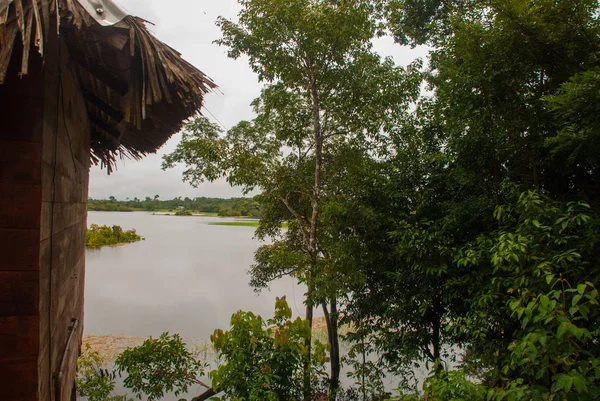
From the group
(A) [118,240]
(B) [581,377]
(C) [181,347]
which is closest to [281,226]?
(C) [181,347]

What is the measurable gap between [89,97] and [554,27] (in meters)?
3.64

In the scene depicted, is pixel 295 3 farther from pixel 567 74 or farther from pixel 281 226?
pixel 281 226

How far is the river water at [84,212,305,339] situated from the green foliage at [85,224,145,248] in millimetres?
784

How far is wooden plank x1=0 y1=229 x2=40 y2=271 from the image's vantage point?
1112mm

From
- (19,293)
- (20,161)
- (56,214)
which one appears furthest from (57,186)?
(19,293)

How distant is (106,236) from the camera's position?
72.4ft

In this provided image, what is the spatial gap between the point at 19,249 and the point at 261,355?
174 cm

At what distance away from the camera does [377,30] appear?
5527 mm

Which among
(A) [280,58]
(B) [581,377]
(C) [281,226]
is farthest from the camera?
(C) [281,226]

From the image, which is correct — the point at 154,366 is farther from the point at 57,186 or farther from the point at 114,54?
the point at 114,54

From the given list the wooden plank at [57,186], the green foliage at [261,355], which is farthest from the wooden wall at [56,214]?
the green foliage at [261,355]

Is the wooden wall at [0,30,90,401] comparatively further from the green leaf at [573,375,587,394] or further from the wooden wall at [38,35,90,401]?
the green leaf at [573,375,587,394]

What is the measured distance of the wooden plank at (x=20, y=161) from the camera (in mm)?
1117

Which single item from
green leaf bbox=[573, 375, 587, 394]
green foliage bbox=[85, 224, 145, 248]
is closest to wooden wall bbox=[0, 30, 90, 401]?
green leaf bbox=[573, 375, 587, 394]
